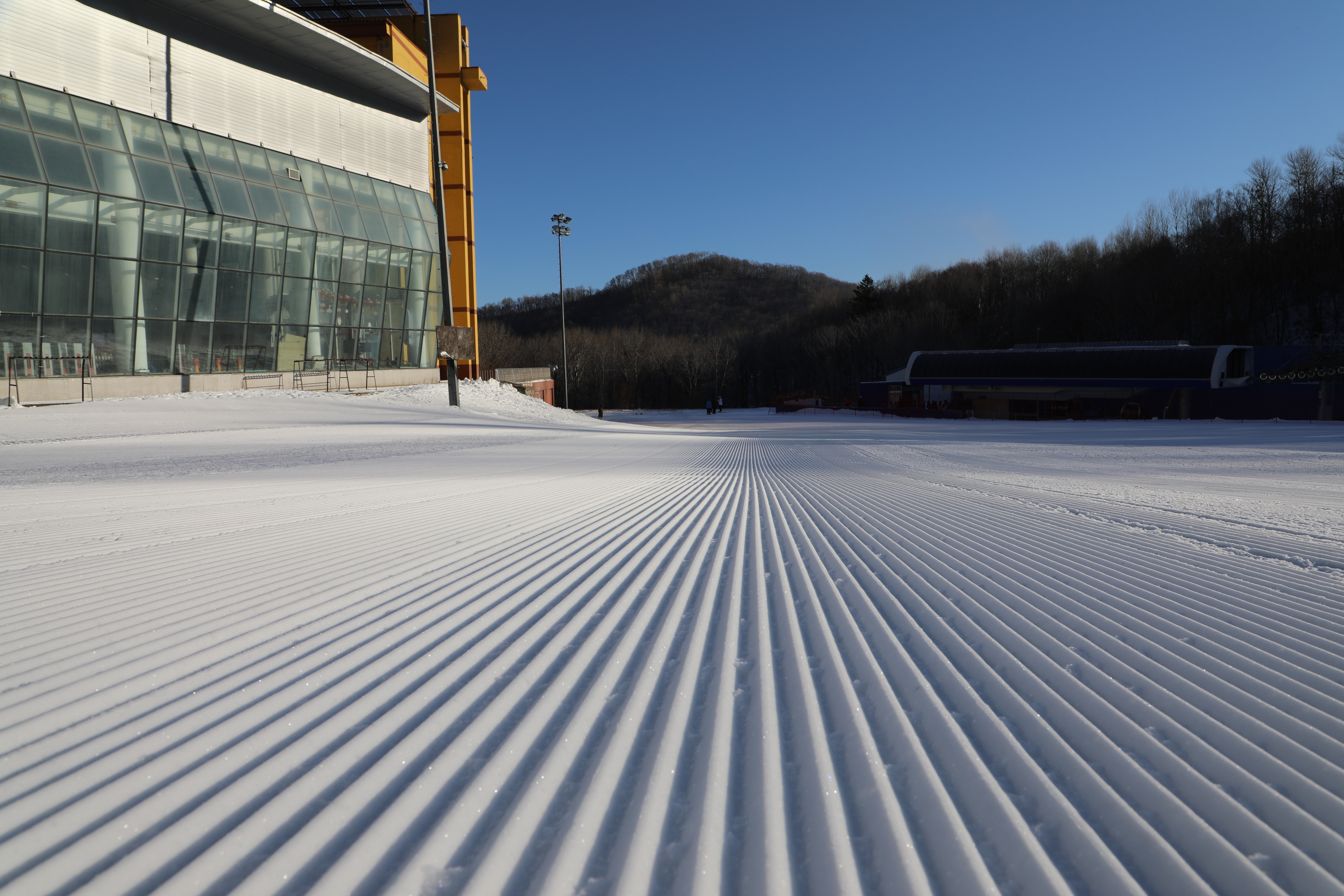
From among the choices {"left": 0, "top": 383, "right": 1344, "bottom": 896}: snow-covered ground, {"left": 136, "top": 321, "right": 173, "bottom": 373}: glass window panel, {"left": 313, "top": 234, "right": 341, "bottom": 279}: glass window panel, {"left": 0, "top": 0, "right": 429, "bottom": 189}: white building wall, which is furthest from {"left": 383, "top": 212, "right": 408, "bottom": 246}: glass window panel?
{"left": 0, "top": 383, "right": 1344, "bottom": 896}: snow-covered ground

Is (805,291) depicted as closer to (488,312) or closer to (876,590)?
(488,312)

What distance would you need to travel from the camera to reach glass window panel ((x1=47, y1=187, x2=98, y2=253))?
18.7 meters

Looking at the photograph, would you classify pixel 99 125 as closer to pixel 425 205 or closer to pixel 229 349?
pixel 229 349

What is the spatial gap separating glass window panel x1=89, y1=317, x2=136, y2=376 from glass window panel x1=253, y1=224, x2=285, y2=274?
448cm

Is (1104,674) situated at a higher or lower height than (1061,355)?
lower

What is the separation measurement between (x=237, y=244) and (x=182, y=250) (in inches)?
69.1

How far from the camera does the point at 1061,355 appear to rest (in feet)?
163

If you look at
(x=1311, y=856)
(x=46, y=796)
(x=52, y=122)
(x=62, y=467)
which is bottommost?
(x=1311, y=856)

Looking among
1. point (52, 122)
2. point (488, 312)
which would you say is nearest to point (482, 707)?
point (52, 122)

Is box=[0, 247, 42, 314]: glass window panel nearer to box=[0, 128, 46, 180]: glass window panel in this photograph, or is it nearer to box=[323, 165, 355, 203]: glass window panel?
box=[0, 128, 46, 180]: glass window panel

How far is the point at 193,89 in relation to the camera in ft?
73.0

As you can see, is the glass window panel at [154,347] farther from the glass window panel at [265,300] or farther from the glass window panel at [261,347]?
the glass window panel at [265,300]

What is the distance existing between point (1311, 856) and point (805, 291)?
499ft

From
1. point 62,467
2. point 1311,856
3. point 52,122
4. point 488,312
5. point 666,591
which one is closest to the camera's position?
point 1311,856
